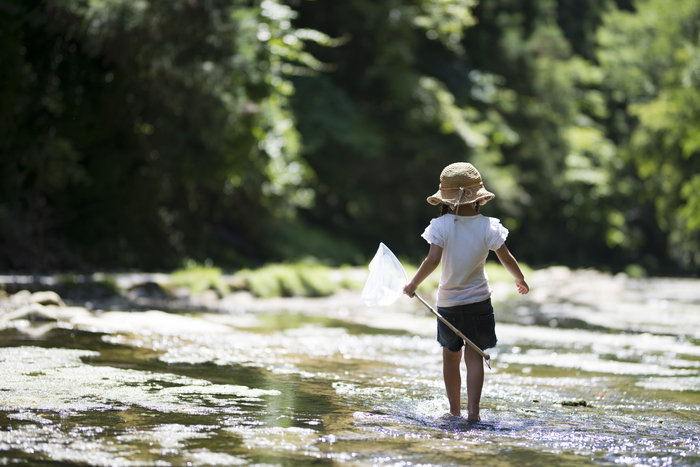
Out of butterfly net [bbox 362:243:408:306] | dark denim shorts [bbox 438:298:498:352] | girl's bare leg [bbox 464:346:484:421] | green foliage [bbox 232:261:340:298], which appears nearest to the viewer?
girl's bare leg [bbox 464:346:484:421]

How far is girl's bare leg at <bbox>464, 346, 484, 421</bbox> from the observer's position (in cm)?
466

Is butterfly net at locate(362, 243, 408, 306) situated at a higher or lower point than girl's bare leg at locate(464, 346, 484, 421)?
higher

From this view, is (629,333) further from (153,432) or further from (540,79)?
(540,79)

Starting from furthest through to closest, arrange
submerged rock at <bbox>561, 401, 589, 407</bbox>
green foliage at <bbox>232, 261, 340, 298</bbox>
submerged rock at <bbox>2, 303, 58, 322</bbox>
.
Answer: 1. green foliage at <bbox>232, 261, 340, 298</bbox>
2. submerged rock at <bbox>2, 303, 58, 322</bbox>
3. submerged rock at <bbox>561, 401, 589, 407</bbox>

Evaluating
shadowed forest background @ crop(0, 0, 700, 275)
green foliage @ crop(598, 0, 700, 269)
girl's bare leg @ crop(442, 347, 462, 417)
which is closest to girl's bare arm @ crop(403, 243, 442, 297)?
girl's bare leg @ crop(442, 347, 462, 417)

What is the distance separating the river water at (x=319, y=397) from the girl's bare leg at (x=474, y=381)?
0.09m

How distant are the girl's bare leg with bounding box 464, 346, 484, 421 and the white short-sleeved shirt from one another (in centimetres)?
36

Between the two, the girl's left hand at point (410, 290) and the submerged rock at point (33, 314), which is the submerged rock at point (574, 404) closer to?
the girl's left hand at point (410, 290)

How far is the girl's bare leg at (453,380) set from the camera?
15.8 ft

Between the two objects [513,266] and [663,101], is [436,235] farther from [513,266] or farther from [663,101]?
[663,101]

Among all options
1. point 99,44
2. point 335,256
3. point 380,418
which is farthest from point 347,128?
point 380,418

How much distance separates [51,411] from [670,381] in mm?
5052

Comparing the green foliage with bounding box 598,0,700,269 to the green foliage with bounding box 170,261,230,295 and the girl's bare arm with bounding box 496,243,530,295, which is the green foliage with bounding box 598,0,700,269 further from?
the girl's bare arm with bounding box 496,243,530,295

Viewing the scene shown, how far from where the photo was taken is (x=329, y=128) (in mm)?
23641
